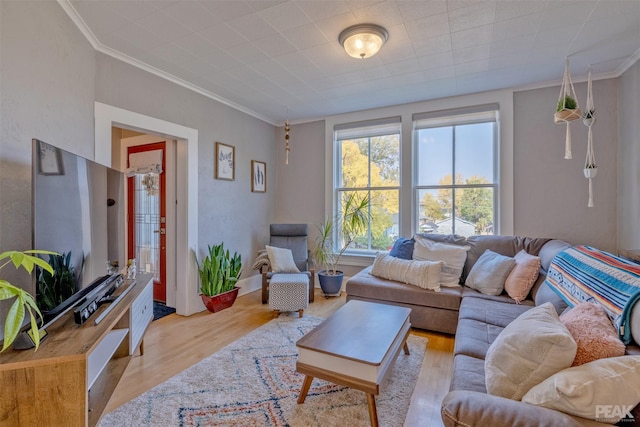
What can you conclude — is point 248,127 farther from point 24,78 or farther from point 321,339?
point 321,339

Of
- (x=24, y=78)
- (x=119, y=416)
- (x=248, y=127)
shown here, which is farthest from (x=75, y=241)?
(x=248, y=127)

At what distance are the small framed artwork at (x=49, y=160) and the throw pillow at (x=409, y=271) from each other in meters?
2.78

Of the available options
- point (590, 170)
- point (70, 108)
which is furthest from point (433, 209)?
point (70, 108)

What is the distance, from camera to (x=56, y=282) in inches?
56.5

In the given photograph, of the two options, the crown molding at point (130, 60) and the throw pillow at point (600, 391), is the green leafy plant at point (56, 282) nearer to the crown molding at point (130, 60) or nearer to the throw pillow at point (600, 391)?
the crown molding at point (130, 60)

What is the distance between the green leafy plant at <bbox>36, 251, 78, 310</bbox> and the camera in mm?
1344

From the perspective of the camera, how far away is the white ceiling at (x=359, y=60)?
6.61 feet

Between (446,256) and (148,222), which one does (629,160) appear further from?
(148,222)

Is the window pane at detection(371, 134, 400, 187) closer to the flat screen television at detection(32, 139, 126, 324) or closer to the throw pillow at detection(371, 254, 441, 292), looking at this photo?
the throw pillow at detection(371, 254, 441, 292)

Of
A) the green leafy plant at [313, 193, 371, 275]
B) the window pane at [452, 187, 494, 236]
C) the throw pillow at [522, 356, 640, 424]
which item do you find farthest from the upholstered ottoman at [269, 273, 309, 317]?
the throw pillow at [522, 356, 640, 424]

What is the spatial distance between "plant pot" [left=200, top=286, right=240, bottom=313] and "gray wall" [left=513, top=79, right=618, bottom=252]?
3.46m

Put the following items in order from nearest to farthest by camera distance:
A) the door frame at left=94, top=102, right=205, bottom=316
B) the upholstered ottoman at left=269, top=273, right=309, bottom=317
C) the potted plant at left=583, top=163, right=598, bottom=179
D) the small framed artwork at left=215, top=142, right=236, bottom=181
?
1. the potted plant at left=583, top=163, right=598, bottom=179
2. the upholstered ottoman at left=269, top=273, right=309, bottom=317
3. the door frame at left=94, top=102, right=205, bottom=316
4. the small framed artwork at left=215, top=142, right=236, bottom=181

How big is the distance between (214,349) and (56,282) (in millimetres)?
1418

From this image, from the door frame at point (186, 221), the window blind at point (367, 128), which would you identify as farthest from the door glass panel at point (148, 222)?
the window blind at point (367, 128)
